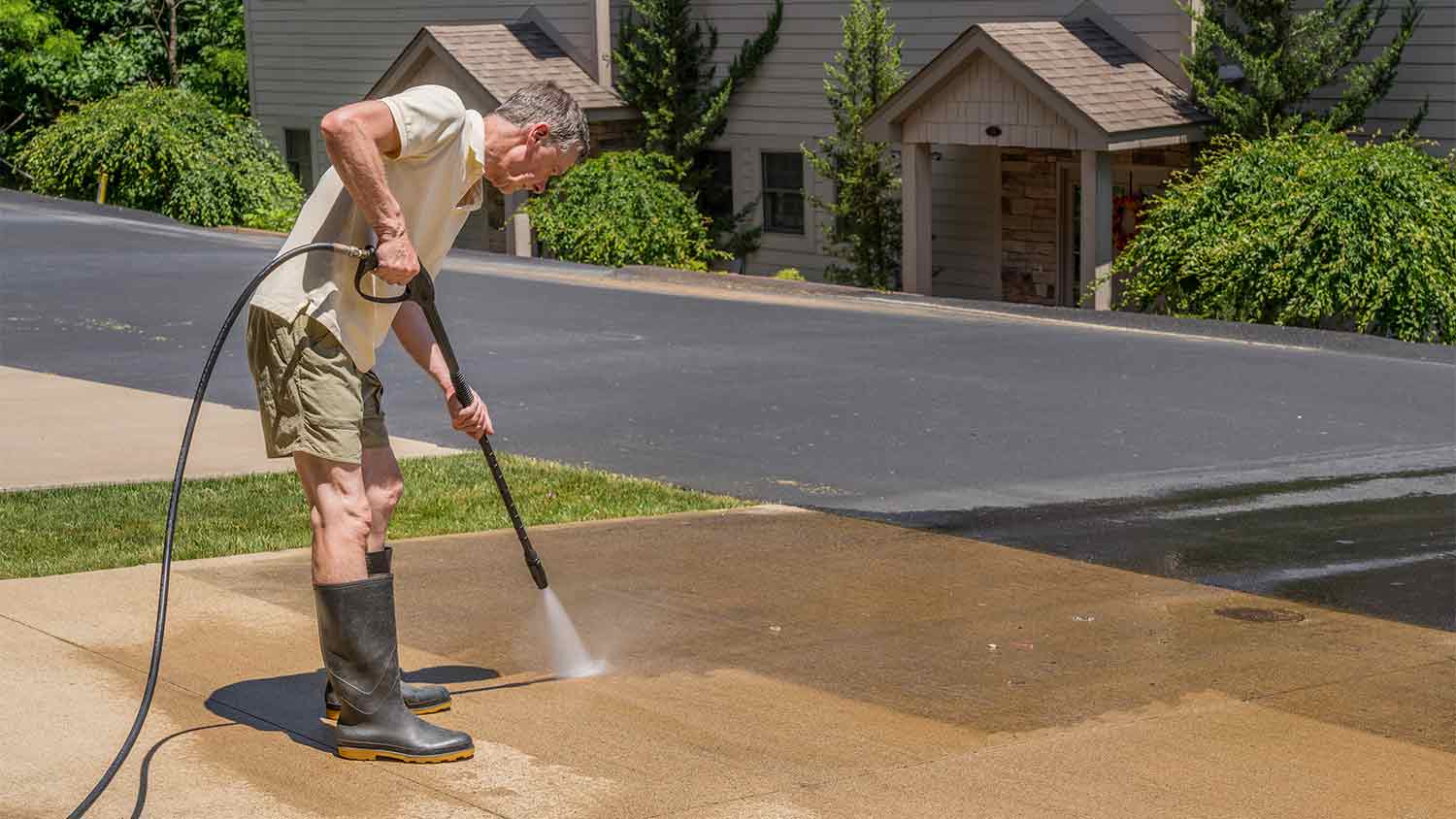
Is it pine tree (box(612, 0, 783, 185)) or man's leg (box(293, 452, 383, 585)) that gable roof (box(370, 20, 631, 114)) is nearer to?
pine tree (box(612, 0, 783, 185))

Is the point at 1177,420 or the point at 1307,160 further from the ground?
the point at 1307,160

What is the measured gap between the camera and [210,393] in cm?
1320

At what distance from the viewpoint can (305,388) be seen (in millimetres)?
5156

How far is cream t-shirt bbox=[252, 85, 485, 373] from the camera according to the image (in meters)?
5.13

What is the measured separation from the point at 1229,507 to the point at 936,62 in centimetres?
1208

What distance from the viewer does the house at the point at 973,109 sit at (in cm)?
1998

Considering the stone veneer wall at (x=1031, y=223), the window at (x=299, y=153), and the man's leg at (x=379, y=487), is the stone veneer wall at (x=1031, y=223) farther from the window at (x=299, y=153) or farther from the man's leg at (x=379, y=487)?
the man's leg at (x=379, y=487)

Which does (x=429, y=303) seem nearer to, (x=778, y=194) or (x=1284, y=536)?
(x=1284, y=536)

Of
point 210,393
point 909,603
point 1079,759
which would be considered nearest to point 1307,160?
point 210,393

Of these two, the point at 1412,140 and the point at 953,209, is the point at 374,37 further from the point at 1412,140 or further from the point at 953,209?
the point at 1412,140

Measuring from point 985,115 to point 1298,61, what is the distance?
3482mm

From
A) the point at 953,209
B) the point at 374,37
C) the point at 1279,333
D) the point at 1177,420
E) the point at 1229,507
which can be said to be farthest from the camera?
the point at 374,37

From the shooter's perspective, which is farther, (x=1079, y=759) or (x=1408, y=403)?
(x=1408, y=403)

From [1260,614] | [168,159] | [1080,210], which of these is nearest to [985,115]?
[1080,210]
